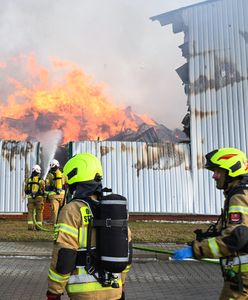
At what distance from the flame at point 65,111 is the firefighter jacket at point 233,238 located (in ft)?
63.6

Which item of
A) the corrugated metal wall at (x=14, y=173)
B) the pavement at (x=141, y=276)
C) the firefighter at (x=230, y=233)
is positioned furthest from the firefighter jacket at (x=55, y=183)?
the firefighter at (x=230, y=233)

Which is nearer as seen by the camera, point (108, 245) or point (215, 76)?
point (108, 245)

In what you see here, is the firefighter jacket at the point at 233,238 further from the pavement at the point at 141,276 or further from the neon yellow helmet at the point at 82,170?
the pavement at the point at 141,276

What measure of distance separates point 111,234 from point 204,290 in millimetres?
3799

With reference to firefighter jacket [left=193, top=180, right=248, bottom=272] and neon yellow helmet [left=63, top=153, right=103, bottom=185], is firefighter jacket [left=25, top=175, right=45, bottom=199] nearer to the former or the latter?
neon yellow helmet [left=63, top=153, right=103, bottom=185]

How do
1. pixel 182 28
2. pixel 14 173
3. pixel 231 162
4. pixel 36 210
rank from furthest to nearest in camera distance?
1. pixel 182 28
2. pixel 14 173
3. pixel 36 210
4. pixel 231 162

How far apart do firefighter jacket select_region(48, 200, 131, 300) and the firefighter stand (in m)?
0.65

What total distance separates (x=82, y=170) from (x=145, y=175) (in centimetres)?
1197

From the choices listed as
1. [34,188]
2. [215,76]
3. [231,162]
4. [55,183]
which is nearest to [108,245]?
[231,162]

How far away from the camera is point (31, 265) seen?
764 cm

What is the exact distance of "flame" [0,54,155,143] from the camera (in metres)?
22.7

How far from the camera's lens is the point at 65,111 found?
23234mm

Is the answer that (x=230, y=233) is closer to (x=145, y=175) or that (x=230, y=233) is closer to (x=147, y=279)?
(x=147, y=279)

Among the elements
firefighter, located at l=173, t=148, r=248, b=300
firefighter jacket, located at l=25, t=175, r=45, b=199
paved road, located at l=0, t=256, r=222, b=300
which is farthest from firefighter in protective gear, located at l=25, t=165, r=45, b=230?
firefighter, located at l=173, t=148, r=248, b=300
